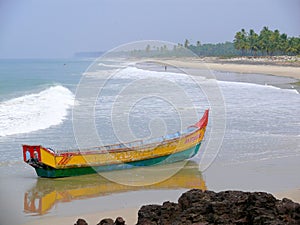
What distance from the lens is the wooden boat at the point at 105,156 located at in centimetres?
850

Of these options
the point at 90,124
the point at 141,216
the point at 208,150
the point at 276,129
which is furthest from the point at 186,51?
the point at 90,124

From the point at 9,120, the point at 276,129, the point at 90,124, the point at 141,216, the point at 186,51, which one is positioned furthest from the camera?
the point at 9,120

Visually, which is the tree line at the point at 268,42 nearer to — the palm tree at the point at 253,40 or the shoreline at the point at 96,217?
the palm tree at the point at 253,40

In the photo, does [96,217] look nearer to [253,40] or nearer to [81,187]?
[81,187]

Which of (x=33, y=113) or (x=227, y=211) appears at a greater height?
(x=227, y=211)

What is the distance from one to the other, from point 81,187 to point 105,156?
0.83 meters

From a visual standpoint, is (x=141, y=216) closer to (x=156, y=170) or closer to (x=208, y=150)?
Result: (x=156, y=170)

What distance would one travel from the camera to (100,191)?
783 cm

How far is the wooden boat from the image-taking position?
27.9 ft

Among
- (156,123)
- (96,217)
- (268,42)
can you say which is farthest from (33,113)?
(268,42)

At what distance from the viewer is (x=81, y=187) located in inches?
319

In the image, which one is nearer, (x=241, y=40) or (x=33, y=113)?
(x=33, y=113)

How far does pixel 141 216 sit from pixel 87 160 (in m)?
4.58

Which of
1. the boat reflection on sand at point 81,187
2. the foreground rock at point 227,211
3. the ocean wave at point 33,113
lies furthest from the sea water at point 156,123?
the foreground rock at point 227,211
